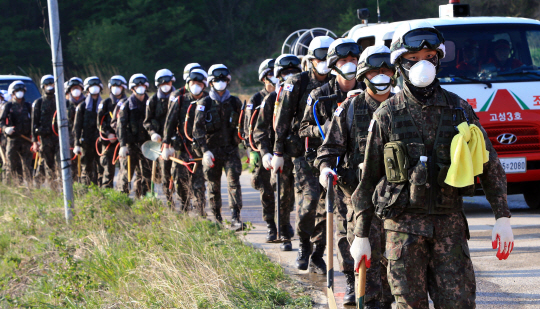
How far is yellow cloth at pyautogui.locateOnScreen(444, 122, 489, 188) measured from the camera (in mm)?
3240

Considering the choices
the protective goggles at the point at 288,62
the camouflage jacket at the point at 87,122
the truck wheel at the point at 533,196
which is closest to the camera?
the protective goggles at the point at 288,62

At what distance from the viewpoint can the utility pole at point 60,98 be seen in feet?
25.5

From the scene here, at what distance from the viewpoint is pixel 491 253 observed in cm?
653

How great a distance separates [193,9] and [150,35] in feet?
13.2

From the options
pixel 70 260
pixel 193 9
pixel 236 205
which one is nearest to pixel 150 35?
pixel 193 9

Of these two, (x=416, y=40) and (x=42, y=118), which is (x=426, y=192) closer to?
(x=416, y=40)

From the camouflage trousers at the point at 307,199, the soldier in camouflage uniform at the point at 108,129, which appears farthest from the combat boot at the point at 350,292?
the soldier in camouflage uniform at the point at 108,129

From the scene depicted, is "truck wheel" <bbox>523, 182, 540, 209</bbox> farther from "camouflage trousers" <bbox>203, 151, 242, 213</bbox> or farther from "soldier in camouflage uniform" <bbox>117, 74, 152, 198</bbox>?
"soldier in camouflage uniform" <bbox>117, 74, 152, 198</bbox>

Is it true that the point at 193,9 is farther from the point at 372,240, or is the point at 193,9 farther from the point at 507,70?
the point at 372,240

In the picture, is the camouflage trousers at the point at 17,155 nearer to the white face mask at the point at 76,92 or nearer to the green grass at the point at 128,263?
the white face mask at the point at 76,92

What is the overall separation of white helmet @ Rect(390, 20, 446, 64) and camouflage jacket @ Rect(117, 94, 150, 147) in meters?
7.13

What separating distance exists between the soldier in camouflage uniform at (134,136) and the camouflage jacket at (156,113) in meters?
0.50

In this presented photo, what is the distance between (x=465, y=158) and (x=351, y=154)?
1.54 metres

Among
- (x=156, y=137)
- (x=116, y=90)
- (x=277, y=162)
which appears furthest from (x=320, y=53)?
(x=116, y=90)
